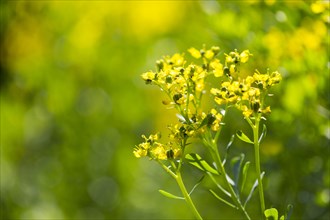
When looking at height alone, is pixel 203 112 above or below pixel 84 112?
below

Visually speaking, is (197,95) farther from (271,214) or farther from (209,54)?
(271,214)

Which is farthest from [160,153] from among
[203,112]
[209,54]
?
[209,54]

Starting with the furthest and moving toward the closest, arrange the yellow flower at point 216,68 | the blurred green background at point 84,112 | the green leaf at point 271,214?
1. the blurred green background at point 84,112
2. the yellow flower at point 216,68
3. the green leaf at point 271,214

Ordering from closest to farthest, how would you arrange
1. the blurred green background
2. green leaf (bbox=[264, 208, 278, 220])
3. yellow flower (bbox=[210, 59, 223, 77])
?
green leaf (bbox=[264, 208, 278, 220])
yellow flower (bbox=[210, 59, 223, 77])
the blurred green background

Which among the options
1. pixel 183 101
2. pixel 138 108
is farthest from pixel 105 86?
pixel 183 101

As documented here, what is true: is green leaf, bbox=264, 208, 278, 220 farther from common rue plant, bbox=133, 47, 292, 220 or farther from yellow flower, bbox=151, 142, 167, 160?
yellow flower, bbox=151, 142, 167, 160

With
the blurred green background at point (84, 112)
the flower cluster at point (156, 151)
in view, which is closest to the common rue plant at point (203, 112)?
the flower cluster at point (156, 151)

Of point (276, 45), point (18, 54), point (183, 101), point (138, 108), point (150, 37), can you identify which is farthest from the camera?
→ point (150, 37)

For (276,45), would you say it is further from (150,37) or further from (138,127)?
(150,37)

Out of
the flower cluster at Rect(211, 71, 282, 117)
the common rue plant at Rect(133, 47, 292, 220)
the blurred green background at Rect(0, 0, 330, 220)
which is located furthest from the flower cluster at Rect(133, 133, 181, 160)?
the blurred green background at Rect(0, 0, 330, 220)

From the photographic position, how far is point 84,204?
349 centimetres

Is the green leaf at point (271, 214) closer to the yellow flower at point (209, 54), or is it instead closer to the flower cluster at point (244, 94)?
the flower cluster at point (244, 94)

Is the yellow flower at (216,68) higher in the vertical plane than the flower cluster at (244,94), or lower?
higher

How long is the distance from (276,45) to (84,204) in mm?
1751
